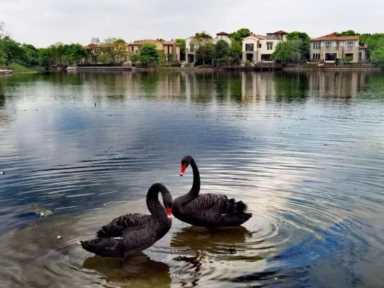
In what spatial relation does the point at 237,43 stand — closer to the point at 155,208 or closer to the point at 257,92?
the point at 257,92

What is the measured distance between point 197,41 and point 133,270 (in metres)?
141

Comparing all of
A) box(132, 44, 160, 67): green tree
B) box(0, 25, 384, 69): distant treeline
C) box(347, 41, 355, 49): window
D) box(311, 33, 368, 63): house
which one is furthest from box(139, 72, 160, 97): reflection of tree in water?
box(347, 41, 355, 49): window

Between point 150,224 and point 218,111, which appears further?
point 218,111

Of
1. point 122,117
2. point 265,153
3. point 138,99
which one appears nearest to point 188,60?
point 138,99

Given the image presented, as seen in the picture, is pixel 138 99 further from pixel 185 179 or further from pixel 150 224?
pixel 150 224

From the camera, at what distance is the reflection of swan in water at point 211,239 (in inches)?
352

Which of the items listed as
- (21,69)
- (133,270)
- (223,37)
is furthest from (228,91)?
(223,37)

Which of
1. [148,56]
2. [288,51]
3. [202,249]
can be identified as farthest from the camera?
[148,56]

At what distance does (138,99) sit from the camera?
122 ft

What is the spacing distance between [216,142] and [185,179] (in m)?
5.37

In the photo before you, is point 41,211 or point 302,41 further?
point 302,41

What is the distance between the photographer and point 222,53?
137 m

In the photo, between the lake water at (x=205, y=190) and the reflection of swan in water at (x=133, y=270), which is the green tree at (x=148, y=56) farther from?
the reflection of swan in water at (x=133, y=270)

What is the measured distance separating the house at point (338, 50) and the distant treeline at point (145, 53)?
6.93 ft
